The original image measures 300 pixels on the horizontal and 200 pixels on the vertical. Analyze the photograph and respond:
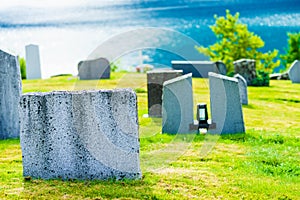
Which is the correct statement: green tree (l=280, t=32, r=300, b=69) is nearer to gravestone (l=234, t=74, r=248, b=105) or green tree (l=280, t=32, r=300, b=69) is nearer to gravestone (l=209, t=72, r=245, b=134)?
gravestone (l=234, t=74, r=248, b=105)

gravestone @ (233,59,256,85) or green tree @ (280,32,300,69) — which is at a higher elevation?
green tree @ (280,32,300,69)

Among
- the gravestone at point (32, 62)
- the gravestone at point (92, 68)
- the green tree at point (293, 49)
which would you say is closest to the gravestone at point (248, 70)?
the gravestone at point (92, 68)

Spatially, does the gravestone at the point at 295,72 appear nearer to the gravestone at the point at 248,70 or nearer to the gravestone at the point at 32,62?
the gravestone at the point at 248,70

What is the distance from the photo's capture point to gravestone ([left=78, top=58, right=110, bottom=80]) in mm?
20406

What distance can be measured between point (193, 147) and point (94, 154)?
3.04m

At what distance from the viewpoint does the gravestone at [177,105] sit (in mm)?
9641

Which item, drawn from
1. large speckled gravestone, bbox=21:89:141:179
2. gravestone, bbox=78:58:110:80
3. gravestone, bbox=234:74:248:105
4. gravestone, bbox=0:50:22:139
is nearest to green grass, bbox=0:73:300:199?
large speckled gravestone, bbox=21:89:141:179

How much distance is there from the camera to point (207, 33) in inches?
2530

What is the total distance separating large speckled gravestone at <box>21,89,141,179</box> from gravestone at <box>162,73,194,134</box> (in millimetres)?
3738

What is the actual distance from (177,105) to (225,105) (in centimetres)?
99

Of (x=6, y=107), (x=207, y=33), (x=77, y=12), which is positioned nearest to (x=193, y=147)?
(x=6, y=107)

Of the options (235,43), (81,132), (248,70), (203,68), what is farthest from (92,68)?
(235,43)

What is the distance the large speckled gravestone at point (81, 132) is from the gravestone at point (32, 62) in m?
18.5

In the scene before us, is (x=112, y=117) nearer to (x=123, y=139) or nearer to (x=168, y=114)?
(x=123, y=139)
